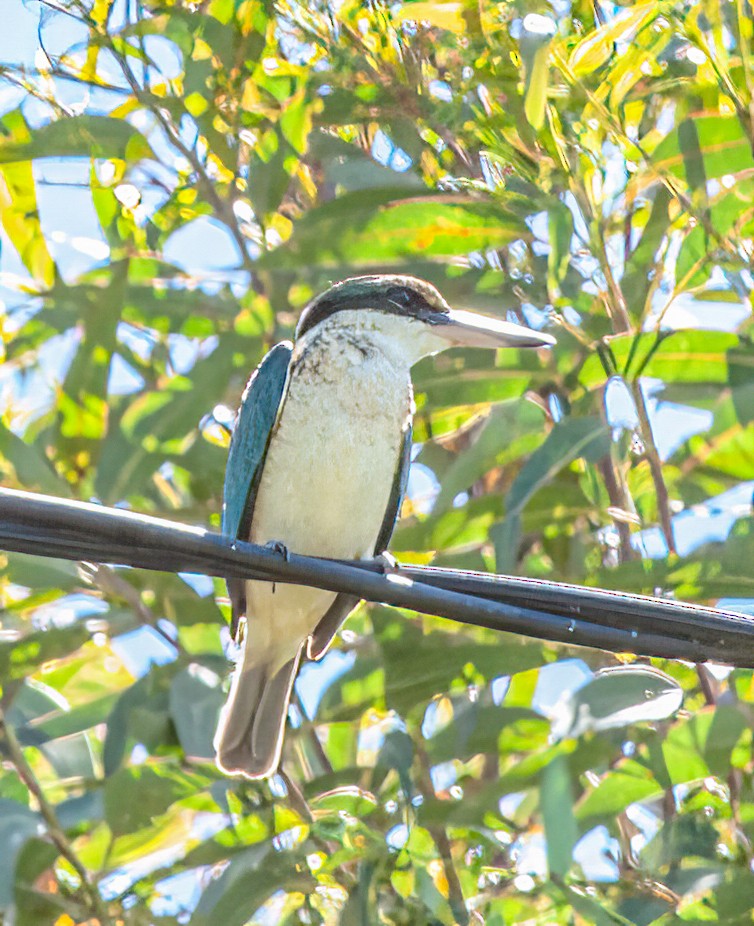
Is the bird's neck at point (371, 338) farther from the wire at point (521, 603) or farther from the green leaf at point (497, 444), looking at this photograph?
the wire at point (521, 603)

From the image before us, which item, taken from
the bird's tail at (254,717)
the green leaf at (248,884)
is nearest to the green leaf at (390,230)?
the bird's tail at (254,717)

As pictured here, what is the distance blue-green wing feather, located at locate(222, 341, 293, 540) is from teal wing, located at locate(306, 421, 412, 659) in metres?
0.25

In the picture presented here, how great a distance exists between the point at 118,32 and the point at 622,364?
130 cm

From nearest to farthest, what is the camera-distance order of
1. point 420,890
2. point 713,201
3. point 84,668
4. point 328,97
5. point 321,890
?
point 420,890 → point 321,890 → point 713,201 → point 328,97 → point 84,668

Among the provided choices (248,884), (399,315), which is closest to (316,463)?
(399,315)

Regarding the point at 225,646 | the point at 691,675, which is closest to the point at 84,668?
the point at 225,646

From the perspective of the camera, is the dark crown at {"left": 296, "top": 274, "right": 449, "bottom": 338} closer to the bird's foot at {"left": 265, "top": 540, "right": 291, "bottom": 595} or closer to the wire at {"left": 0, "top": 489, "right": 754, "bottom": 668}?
the bird's foot at {"left": 265, "top": 540, "right": 291, "bottom": 595}

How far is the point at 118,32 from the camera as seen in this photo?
307 cm

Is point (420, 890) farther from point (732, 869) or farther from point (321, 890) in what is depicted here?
point (732, 869)

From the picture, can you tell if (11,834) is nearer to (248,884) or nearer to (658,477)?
(248,884)

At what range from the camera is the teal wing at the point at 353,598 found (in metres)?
2.77

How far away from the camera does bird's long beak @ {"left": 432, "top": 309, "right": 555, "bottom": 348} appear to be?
264 cm

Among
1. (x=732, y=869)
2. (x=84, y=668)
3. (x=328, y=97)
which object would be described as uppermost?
(x=328, y=97)

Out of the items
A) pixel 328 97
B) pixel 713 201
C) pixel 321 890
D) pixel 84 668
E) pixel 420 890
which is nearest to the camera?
pixel 420 890
